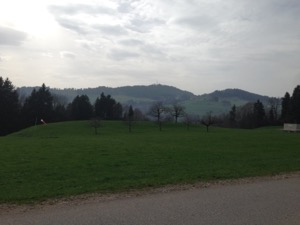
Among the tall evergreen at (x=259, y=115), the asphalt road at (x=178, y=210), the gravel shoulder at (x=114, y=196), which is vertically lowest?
the gravel shoulder at (x=114, y=196)

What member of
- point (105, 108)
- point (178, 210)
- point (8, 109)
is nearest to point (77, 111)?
point (105, 108)

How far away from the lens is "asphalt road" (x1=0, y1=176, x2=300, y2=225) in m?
8.31

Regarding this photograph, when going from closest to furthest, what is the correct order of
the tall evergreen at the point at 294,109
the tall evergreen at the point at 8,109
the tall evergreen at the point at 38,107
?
the tall evergreen at the point at 8,109
the tall evergreen at the point at 38,107
the tall evergreen at the point at 294,109

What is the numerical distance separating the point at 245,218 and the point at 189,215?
124 cm

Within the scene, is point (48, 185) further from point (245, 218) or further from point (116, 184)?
point (245, 218)

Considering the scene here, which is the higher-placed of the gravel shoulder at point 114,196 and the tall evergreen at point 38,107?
the tall evergreen at point 38,107

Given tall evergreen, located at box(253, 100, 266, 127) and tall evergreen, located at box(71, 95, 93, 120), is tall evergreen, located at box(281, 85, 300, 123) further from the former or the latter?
tall evergreen, located at box(71, 95, 93, 120)

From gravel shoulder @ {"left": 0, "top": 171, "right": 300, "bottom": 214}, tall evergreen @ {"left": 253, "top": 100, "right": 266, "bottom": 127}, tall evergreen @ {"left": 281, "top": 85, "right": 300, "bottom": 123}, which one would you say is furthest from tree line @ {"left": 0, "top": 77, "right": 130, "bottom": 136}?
gravel shoulder @ {"left": 0, "top": 171, "right": 300, "bottom": 214}

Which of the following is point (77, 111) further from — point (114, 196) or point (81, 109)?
point (114, 196)

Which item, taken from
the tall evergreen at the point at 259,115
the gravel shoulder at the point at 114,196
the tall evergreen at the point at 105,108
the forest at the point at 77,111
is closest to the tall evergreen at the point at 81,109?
the forest at the point at 77,111

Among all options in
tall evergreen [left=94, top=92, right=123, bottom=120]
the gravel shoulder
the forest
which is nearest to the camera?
the gravel shoulder

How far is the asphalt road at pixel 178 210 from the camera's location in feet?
27.3

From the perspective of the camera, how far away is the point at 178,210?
30.1 ft

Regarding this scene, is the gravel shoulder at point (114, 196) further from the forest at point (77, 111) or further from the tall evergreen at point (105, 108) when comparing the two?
the tall evergreen at point (105, 108)
